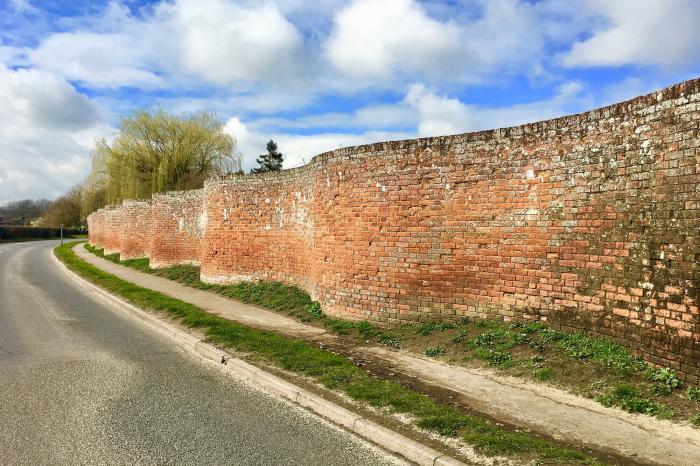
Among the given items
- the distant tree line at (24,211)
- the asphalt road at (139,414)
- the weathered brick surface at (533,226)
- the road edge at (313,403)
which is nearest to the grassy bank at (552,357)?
the weathered brick surface at (533,226)

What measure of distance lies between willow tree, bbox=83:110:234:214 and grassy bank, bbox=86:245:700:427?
27.8 meters

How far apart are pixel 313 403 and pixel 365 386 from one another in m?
0.67

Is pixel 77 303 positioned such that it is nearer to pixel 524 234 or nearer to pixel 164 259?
pixel 164 259

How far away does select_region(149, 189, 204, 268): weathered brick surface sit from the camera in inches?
754

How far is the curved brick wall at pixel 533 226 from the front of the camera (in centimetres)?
539

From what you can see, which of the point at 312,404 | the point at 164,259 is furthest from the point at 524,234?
the point at 164,259

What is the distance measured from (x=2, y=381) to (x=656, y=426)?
7.18m

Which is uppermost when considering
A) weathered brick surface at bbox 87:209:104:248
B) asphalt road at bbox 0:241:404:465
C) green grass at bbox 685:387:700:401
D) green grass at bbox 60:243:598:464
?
weathered brick surface at bbox 87:209:104:248

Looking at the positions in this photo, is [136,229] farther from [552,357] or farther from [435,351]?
[552,357]

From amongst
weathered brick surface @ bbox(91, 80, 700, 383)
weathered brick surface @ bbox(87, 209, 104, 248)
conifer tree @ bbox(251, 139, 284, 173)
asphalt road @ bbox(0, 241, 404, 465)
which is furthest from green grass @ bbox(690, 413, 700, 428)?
conifer tree @ bbox(251, 139, 284, 173)

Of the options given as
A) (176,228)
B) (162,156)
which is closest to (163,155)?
(162,156)

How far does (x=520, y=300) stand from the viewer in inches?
281

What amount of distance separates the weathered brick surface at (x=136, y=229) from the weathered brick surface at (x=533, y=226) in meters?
16.3

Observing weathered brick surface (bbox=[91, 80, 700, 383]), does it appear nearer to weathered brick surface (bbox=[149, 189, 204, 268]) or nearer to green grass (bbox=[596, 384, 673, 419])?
green grass (bbox=[596, 384, 673, 419])
